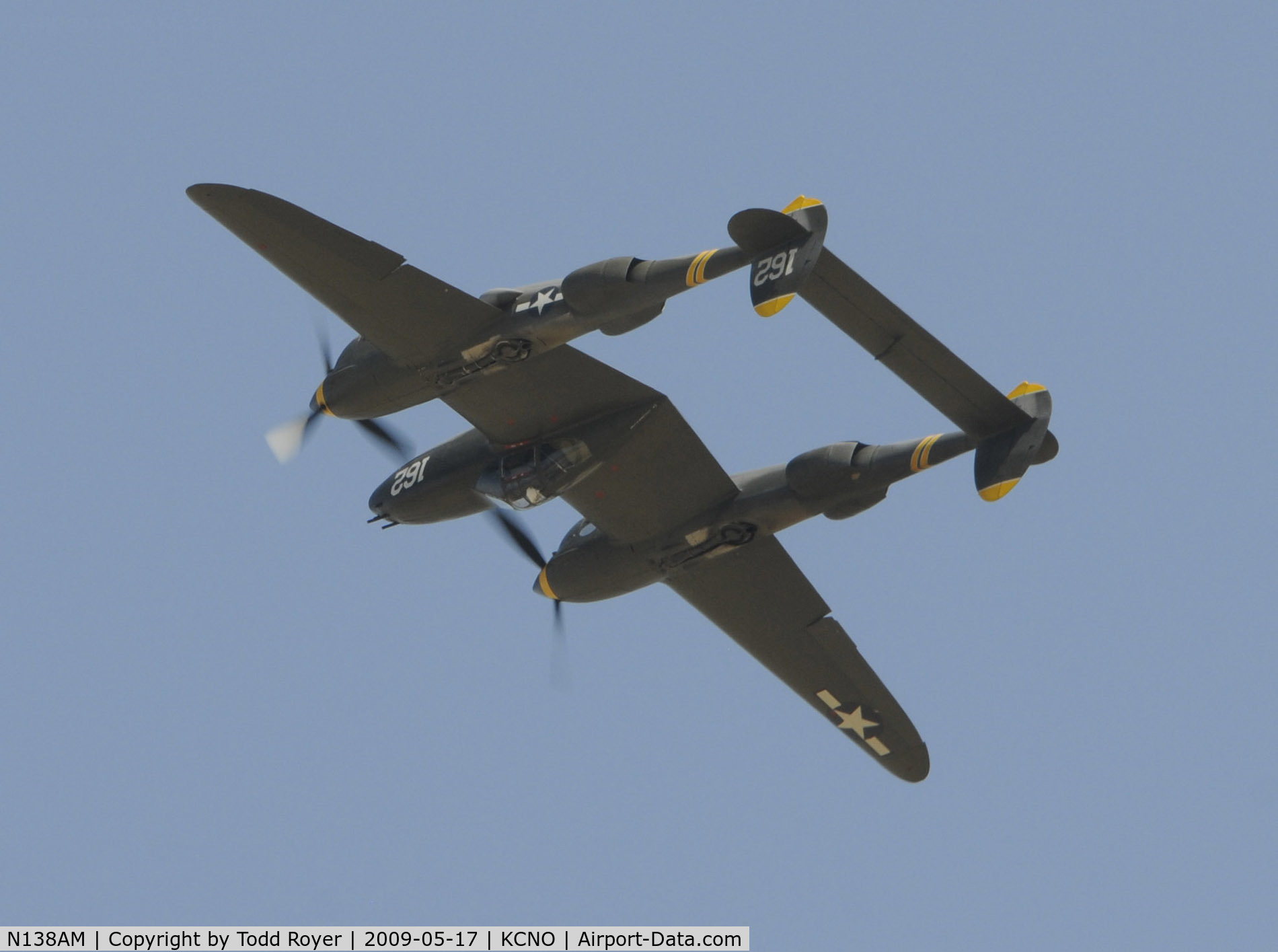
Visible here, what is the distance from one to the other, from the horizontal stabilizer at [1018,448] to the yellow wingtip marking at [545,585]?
10.1m

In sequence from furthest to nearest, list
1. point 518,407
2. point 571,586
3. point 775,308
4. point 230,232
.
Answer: point 571,586 < point 518,407 < point 230,232 < point 775,308

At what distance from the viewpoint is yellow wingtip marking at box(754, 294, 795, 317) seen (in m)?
32.4

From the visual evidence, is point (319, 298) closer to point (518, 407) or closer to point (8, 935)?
point (518, 407)

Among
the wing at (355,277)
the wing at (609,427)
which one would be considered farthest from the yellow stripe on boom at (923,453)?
the wing at (355,277)

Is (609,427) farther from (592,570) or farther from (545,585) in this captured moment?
(545,585)

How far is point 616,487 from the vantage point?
40219mm

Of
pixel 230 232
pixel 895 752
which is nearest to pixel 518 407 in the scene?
pixel 230 232

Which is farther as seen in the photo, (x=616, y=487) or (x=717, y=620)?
(x=717, y=620)

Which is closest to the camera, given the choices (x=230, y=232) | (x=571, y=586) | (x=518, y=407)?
(x=230, y=232)

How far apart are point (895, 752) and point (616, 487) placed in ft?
30.6

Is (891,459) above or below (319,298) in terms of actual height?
below

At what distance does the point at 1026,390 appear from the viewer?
36.6 m

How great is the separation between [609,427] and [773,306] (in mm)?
7225

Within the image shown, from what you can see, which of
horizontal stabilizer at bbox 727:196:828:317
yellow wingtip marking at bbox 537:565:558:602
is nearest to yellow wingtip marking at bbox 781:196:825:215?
horizontal stabilizer at bbox 727:196:828:317
